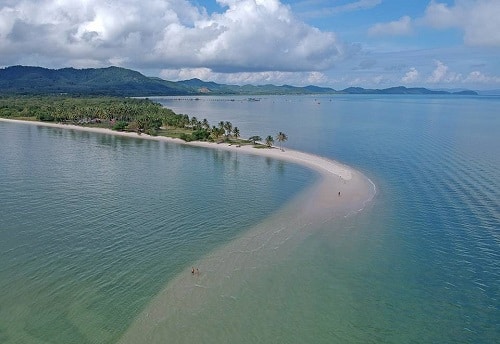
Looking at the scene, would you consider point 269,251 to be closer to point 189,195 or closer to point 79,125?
point 189,195

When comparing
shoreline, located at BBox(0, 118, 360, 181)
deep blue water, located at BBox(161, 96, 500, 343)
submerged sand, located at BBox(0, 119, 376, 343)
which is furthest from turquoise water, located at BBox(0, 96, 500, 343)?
shoreline, located at BBox(0, 118, 360, 181)

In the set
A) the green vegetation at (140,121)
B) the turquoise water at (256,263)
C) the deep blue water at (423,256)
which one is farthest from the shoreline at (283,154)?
the turquoise water at (256,263)

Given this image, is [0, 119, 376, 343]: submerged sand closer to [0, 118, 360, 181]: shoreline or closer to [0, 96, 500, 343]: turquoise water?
[0, 96, 500, 343]: turquoise water

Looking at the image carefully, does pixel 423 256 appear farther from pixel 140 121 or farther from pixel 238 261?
pixel 140 121

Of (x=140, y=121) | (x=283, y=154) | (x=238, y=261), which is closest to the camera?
(x=238, y=261)

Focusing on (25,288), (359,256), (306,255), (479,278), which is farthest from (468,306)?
(25,288)

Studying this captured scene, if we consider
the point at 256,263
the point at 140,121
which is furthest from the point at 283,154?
the point at 256,263

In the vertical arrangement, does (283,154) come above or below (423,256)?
above
